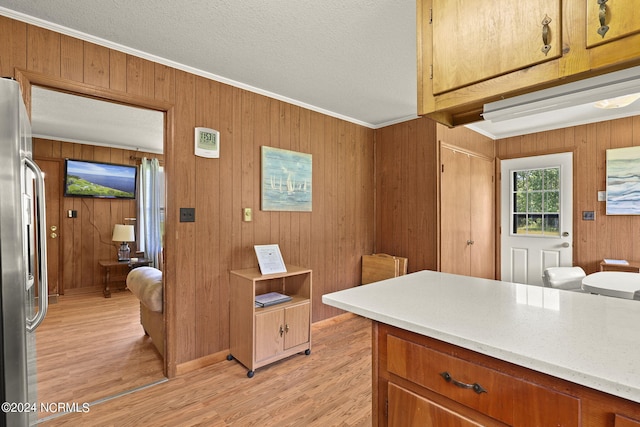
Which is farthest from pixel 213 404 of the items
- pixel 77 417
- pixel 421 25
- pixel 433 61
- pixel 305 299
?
pixel 421 25

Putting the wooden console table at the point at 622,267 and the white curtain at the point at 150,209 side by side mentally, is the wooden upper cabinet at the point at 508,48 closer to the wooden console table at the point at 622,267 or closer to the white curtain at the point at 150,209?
the wooden console table at the point at 622,267

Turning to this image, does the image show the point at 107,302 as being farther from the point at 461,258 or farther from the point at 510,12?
the point at 510,12

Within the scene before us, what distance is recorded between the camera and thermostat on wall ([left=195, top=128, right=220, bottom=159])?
2396mm

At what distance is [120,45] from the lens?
203cm

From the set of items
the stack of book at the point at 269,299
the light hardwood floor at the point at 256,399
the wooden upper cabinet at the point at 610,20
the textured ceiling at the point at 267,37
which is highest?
the textured ceiling at the point at 267,37

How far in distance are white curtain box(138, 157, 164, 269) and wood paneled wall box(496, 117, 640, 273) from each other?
6.17m

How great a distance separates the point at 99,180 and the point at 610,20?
603 cm

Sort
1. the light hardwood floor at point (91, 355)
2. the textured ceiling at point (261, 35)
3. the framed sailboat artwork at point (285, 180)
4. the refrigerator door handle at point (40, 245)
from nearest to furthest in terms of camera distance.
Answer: the refrigerator door handle at point (40, 245) → the textured ceiling at point (261, 35) → the light hardwood floor at point (91, 355) → the framed sailboat artwork at point (285, 180)

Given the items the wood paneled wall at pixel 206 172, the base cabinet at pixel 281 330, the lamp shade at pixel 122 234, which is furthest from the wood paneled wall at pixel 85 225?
the base cabinet at pixel 281 330

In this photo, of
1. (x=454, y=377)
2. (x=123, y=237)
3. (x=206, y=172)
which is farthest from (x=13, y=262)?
(x=123, y=237)

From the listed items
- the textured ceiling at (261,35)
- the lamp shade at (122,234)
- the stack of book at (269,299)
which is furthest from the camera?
the lamp shade at (122,234)

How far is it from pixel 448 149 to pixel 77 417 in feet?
13.0

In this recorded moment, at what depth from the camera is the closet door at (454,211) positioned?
334 centimetres

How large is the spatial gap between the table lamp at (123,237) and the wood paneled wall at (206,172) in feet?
10.5
